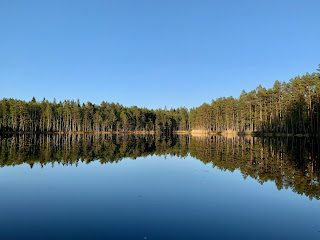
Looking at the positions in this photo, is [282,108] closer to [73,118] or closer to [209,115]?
[209,115]

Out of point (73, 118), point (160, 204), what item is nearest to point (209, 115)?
point (73, 118)

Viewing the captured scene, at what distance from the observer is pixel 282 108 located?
249ft

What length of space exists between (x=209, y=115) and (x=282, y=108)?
59.4 meters

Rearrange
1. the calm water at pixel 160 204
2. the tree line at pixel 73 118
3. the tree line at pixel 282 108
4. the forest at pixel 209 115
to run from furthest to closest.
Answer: the tree line at pixel 73 118, the forest at pixel 209 115, the tree line at pixel 282 108, the calm water at pixel 160 204

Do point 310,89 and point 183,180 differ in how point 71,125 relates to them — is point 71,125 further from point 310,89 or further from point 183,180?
point 183,180

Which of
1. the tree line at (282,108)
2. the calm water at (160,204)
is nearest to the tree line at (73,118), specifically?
the tree line at (282,108)

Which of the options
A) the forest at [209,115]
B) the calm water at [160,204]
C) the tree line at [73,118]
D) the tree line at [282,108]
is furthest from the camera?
the tree line at [73,118]

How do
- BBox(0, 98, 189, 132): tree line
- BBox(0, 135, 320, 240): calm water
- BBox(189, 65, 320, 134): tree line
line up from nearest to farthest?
BBox(0, 135, 320, 240): calm water < BBox(189, 65, 320, 134): tree line < BBox(0, 98, 189, 132): tree line

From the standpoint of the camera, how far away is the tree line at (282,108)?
6434 cm

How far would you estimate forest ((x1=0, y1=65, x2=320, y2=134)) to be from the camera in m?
67.4

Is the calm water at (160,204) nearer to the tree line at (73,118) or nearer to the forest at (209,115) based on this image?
the forest at (209,115)

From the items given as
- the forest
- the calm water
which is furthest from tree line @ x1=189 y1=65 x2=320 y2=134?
the calm water

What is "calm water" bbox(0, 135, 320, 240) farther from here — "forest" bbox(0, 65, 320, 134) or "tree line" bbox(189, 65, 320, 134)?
"forest" bbox(0, 65, 320, 134)

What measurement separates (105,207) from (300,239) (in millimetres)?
8609
